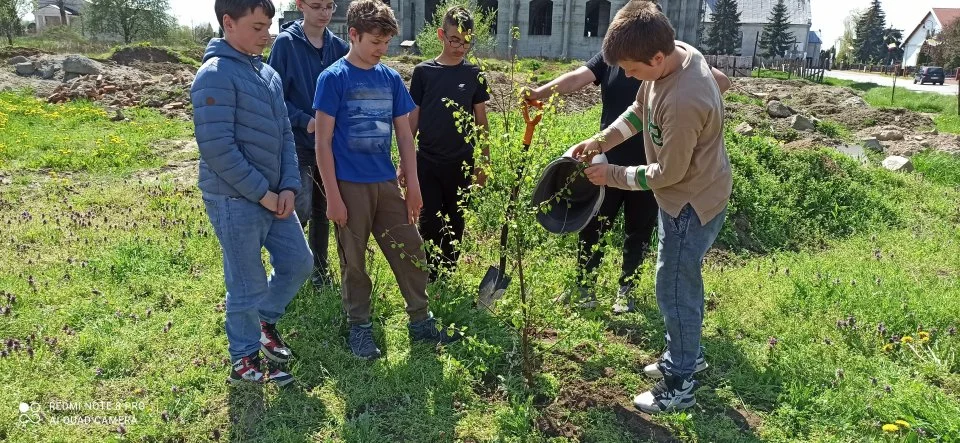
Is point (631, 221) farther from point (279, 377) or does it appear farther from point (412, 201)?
point (279, 377)

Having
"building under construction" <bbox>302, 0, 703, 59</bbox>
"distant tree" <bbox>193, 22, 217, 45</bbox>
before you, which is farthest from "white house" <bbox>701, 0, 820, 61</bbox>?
"distant tree" <bbox>193, 22, 217, 45</bbox>

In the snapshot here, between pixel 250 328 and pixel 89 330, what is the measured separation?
1.24m

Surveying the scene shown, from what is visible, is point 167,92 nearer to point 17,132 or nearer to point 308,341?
point 17,132

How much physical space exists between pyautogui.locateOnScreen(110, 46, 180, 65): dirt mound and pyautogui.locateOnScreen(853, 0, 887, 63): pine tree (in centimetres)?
6706

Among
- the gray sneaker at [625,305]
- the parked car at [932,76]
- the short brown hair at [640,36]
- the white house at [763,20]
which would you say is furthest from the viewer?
the white house at [763,20]

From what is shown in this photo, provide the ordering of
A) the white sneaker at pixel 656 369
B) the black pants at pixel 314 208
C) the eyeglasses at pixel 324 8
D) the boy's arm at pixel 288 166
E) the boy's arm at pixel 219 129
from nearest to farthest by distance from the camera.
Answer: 1. the boy's arm at pixel 219 129
2. the boy's arm at pixel 288 166
3. the white sneaker at pixel 656 369
4. the eyeglasses at pixel 324 8
5. the black pants at pixel 314 208

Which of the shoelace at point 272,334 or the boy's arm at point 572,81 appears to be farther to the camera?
the boy's arm at point 572,81

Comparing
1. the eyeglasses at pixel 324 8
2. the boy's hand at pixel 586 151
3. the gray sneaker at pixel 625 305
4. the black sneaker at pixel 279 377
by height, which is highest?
the eyeglasses at pixel 324 8

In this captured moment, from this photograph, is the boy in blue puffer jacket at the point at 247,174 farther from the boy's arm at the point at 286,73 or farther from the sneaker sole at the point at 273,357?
the boy's arm at the point at 286,73

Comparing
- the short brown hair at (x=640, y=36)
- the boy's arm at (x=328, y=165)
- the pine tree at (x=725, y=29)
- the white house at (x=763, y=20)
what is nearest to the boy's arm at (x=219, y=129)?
the boy's arm at (x=328, y=165)

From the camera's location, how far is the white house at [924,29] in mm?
67312

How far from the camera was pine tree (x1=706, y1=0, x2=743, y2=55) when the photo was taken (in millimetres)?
54531

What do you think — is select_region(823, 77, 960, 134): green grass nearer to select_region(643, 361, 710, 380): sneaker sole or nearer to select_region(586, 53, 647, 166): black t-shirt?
select_region(586, 53, 647, 166): black t-shirt

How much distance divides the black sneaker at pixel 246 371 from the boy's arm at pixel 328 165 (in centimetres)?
80
